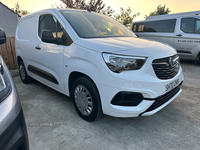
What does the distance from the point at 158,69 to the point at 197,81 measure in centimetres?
288

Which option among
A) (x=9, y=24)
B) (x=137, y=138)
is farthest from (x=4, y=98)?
(x=9, y=24)

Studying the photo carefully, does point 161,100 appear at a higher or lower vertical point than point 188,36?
lower

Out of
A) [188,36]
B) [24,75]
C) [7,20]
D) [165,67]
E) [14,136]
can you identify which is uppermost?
[7,20]

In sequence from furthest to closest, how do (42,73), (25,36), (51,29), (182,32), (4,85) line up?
(182,32) < (25,36) < (42,73) < (51,29) < (4,85)

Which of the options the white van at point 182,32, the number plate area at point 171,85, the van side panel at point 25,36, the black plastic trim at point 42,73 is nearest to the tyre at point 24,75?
the van side panel at point 25,36

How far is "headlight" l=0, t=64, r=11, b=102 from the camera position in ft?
3.12

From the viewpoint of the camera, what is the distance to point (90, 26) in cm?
242

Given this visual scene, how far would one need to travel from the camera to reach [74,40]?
2.07 meters

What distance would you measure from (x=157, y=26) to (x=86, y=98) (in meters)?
6.02

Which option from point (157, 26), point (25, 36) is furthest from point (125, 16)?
point (25, 36)

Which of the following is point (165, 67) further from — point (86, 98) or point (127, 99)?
point (86, 98)

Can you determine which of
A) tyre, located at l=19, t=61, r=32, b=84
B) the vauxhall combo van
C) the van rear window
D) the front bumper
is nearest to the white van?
the van rear window

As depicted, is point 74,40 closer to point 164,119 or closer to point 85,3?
point 164,119

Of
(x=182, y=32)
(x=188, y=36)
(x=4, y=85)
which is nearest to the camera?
(x=4, y=85)
